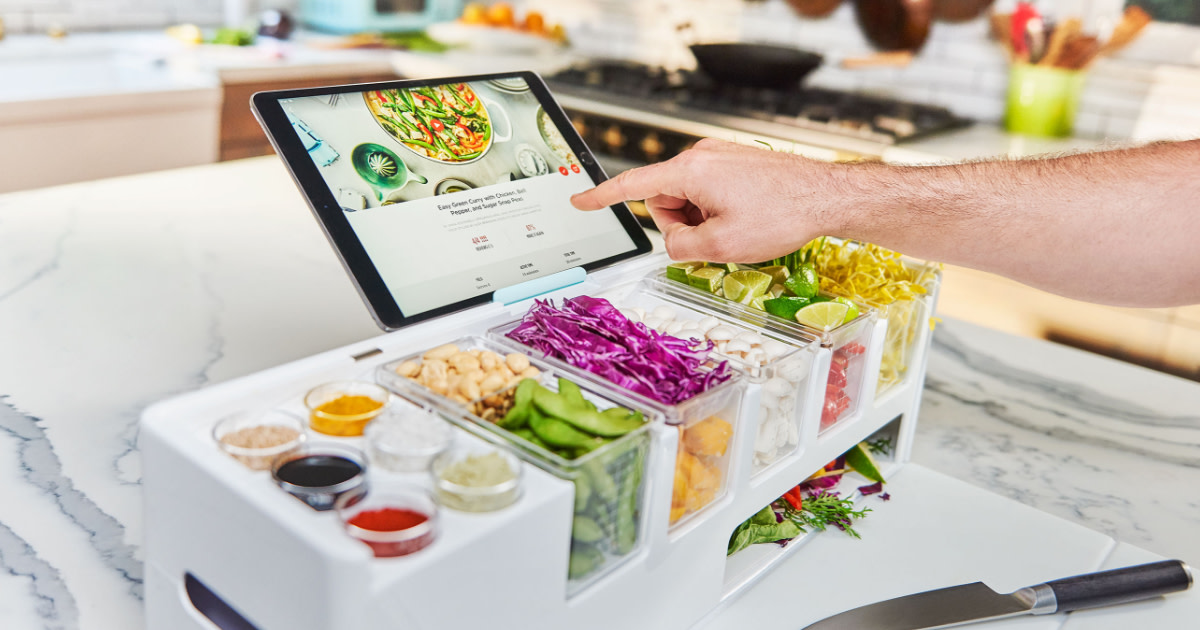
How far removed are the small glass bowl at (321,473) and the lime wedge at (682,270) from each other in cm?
50

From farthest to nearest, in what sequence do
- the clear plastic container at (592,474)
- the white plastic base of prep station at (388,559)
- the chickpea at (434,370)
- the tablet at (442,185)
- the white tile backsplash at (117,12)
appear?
1. the white tile backsplash at (117,12)
2. the tablet at (442,185)
3. the chickpea at (434,370)
4. the clear plastic container at (592,474)
5. the white plastic base of prep station at (388,559)

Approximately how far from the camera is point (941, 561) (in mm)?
937

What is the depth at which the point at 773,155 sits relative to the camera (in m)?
0.99

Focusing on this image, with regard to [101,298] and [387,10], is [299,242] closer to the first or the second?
[101,298]

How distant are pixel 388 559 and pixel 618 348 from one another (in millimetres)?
336

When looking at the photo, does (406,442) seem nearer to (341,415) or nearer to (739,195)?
(341,415)

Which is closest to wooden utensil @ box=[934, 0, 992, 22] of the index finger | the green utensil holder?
the green utensil holder

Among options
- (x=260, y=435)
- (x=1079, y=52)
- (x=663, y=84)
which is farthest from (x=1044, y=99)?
(x=260, y=435)

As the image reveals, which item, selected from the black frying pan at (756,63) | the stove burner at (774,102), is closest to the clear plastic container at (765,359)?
the stove burner at (774,102)

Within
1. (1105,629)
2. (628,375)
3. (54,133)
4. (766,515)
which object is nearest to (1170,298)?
(1105,629)

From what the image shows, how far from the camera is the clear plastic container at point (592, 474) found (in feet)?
2.13

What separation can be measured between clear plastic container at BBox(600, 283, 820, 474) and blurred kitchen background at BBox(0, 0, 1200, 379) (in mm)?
1518

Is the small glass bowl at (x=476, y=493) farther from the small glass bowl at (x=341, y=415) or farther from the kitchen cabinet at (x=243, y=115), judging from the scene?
the kitchen cabinet at (x=243, y=115)

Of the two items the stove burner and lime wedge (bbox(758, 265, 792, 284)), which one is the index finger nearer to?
lime wedge (bbox(758, 265, 792, 284))
